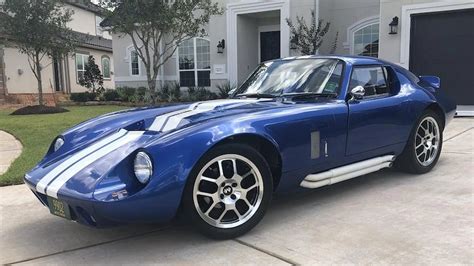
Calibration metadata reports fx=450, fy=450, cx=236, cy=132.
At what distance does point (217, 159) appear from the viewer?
3441 millimetres

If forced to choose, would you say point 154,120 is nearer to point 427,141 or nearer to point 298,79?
point 298,79

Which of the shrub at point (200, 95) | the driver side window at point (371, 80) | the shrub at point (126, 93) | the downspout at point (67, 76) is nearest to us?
the driver side window at point (371, 80)

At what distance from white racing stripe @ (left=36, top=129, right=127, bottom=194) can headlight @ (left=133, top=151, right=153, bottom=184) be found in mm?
584

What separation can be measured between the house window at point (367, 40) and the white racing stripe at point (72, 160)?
39.5 ft

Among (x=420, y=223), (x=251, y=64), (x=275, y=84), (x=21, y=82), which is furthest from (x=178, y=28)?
(x=21, y=82)

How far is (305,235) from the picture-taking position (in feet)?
11.8

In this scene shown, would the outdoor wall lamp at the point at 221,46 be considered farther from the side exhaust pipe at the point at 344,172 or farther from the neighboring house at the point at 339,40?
the side exhaust pipe at the point at 344,172

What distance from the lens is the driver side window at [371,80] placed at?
15.8ft

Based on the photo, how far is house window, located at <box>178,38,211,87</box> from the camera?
57.9 feet

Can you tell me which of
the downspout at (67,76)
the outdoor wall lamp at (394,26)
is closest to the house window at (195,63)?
the outdoor wall lamp at (394,26)

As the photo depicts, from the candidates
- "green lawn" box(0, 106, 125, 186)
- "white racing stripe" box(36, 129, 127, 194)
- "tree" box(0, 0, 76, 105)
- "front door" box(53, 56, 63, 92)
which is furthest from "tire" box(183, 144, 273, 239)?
"front door" box(53, 56, 63, 92)

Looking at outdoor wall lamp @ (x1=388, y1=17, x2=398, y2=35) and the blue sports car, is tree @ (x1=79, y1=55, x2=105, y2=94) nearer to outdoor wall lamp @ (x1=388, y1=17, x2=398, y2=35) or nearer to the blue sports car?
outdoor wall lamp @ (x1=388, y1=17, x2=398, y2=35)

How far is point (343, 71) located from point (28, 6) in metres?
12.8

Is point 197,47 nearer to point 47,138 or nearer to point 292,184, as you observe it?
point 47,138
